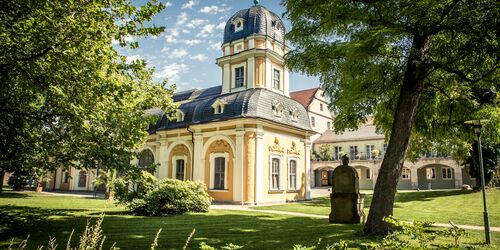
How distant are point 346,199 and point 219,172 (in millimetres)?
11394

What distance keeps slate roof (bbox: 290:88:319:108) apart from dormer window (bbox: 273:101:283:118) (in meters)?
24.0

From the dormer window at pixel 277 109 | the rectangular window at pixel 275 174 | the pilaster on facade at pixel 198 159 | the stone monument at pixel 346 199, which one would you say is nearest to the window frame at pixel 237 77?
the dormer window at pixel 277 109

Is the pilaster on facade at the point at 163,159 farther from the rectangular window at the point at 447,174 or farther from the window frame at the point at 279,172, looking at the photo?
the rectangular window at the point at 447,174

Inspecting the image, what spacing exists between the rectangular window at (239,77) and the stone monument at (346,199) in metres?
13.3

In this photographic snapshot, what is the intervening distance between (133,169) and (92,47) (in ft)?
12.2

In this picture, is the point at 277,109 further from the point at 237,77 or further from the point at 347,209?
the point at 347,209

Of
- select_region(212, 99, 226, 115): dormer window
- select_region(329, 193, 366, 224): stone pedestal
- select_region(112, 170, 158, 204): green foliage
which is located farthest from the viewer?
select_region(212, 99, 226, 115): dormer window

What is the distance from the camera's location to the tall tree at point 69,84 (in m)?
6.78

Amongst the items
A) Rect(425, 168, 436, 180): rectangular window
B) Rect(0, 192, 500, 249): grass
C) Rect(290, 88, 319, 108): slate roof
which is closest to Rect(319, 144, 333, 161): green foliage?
Rect(290, 88, 319, 108): slate roof

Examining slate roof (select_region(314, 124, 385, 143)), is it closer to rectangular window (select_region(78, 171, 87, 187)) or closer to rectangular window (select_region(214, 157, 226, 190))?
rectangular window (select_region(214, 157, 226, 190))

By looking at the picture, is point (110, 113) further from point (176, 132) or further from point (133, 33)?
A: point (176, 132)

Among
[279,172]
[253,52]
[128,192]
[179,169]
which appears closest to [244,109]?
[253,52]

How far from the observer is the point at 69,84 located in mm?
7719

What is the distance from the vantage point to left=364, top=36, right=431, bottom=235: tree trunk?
26.9ft
